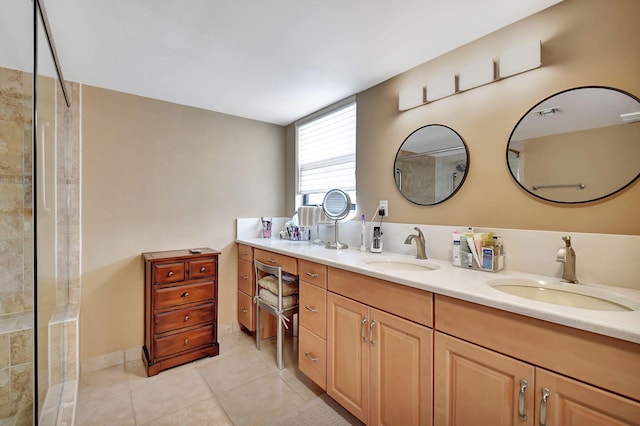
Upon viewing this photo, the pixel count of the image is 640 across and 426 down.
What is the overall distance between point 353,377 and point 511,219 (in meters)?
1.21

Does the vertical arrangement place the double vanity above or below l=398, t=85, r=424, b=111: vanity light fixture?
below

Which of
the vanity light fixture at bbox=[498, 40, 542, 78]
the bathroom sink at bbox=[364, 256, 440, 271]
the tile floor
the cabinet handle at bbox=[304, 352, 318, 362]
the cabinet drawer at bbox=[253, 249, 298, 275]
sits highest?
the vanity light fixture at bbox=[498, 40, 542, 78]

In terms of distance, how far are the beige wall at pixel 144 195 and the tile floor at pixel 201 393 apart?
39 cm

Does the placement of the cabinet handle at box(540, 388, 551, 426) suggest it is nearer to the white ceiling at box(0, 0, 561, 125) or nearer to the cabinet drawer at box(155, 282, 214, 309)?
the white ceiling at box(0, 0, 561, 125)

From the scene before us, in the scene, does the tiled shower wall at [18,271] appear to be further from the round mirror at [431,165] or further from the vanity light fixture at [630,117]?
the vanity light fixture at [630,117]

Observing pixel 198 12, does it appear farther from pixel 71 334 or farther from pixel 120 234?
pixel 71 334

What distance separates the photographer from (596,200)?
48.8 inches

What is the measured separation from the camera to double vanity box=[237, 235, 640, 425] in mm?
807

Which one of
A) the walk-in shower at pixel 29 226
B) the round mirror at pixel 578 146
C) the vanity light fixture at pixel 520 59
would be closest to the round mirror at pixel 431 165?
the round mirror at pixel 578 146

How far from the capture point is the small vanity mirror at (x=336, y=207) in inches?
91.4

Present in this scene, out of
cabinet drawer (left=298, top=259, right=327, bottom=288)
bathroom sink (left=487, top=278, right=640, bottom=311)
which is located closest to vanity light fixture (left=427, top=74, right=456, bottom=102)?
bathroom sink (left=487, top=278, right=640, bottom=311)

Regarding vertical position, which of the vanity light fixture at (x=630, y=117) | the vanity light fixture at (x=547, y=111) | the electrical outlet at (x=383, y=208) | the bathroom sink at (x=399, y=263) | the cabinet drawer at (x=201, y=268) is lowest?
the cabinet drawer at (x=201, y=268)

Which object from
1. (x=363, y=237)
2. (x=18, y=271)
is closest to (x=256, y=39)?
(x=363, y=237)

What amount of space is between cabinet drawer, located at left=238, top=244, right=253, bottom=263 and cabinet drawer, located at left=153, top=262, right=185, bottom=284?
609 millimetres
